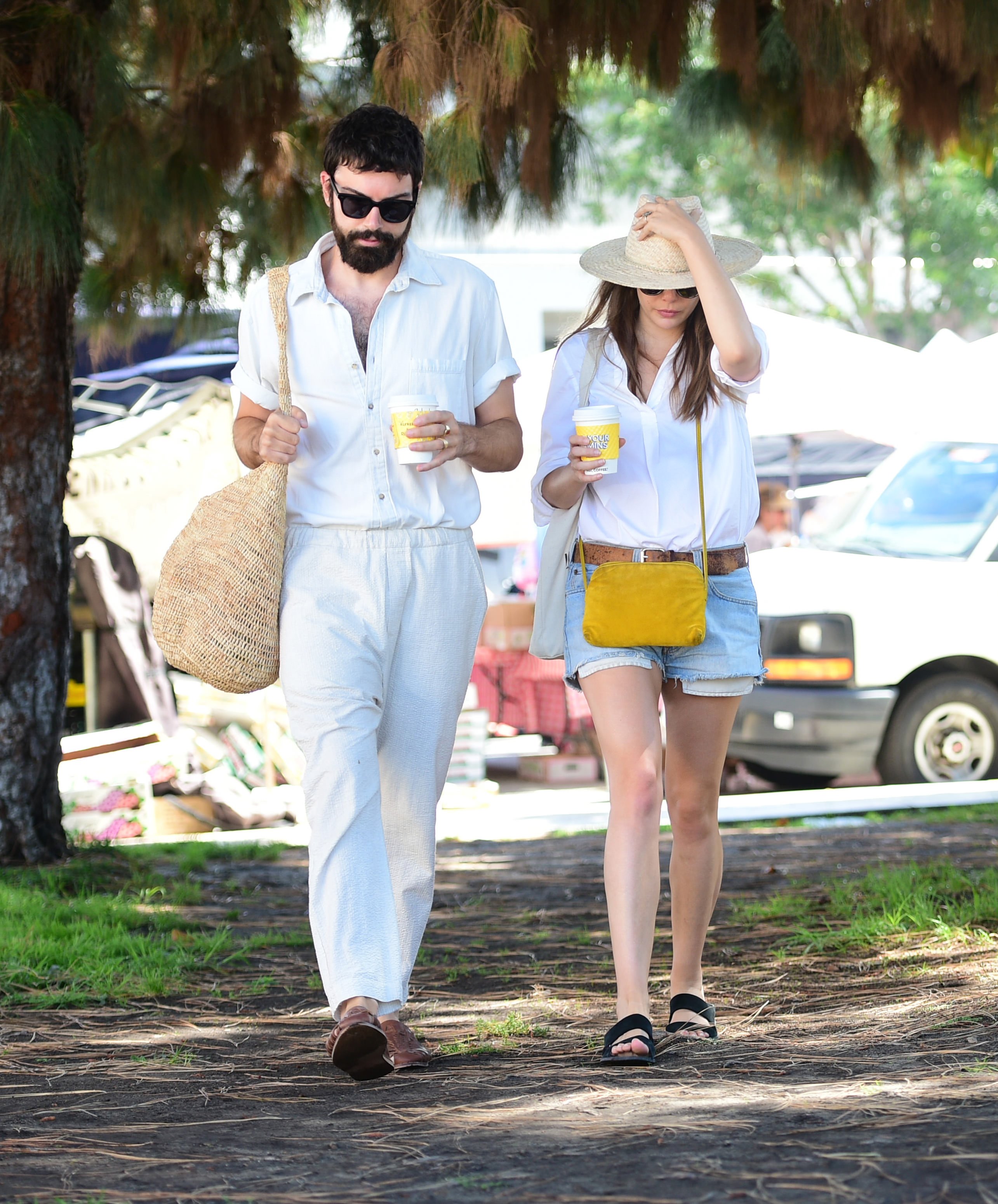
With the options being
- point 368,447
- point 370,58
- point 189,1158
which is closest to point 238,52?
point 370,58

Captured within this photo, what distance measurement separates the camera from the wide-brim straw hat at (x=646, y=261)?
3527 millimetres

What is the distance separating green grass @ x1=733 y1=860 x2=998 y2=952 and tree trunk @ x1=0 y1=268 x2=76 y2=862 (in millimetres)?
2483

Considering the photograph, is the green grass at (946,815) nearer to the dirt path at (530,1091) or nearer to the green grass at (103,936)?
the dirt path at (530,1091)

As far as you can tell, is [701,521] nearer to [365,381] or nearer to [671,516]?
[671,516]

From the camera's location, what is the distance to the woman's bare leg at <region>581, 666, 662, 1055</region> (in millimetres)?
3342

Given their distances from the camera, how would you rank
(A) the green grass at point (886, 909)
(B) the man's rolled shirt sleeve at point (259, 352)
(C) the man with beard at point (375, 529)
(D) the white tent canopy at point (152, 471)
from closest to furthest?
(C) the man with beard at point (375, 529), (B) the man's rolled shirt sleeve at point (259, 352), (A) the green grass at point (886, 909), (D) the white tent canopy at point (152, 471)

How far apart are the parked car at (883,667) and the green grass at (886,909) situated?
11.9ft

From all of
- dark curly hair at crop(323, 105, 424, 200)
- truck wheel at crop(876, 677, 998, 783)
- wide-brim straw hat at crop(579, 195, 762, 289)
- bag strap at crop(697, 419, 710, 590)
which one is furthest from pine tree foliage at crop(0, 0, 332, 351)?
truck wheel at crop(876, 677, 998, 783)

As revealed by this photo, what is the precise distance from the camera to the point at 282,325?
11.1ft

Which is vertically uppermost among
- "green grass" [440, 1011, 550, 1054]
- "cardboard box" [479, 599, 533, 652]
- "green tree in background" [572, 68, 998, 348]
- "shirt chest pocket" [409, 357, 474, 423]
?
"green tree in background" [572, 68, 998, 348]

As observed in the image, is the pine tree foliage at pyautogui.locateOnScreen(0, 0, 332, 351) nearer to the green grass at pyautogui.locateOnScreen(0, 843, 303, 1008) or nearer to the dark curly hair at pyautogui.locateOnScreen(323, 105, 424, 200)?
the dark curly hair at pyautogui.locateOnScreen(323, 105, 424, 200)

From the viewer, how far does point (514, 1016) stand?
3.74 metres

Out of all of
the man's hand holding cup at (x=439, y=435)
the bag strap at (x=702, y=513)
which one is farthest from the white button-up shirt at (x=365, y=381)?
the bag strap at (x=702, y=513)

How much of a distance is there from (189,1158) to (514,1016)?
1.25 meters
